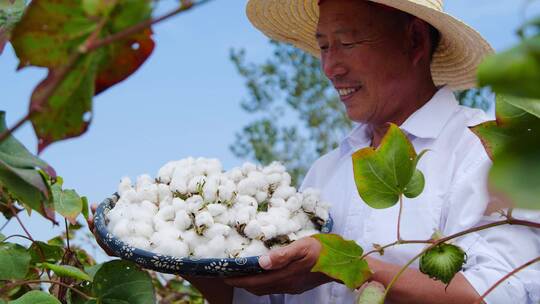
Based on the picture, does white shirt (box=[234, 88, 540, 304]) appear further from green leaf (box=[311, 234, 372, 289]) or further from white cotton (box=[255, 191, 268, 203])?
green leaf (box=[311, 234, 372, 289])

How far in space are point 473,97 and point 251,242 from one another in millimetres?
4447

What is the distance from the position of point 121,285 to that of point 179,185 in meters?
0.24

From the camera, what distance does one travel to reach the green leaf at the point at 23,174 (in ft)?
1.62

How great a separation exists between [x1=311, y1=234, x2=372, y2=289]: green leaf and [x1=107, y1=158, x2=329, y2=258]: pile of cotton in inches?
16.1

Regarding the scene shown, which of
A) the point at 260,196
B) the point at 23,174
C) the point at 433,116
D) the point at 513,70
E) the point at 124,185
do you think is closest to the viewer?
the point at 513,70

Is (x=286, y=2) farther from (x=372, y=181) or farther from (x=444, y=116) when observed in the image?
(x=372, y=181)

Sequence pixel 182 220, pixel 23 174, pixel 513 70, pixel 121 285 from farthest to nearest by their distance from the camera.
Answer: pixel 182 220
pixel 121 285
pixel 23 174
pixel 513 70

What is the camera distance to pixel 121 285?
102 centimetres

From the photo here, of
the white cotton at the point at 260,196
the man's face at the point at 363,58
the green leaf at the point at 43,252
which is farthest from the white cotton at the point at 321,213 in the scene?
the green leaf at the point at 43,252

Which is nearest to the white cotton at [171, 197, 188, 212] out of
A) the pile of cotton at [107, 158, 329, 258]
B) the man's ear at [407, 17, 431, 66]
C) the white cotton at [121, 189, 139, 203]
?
the pile of cotton at [107, 158, 329, 258]

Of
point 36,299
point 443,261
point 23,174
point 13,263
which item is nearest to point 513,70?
point 23,174

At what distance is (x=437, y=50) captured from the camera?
180cm

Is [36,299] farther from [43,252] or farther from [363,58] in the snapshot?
[363,58]

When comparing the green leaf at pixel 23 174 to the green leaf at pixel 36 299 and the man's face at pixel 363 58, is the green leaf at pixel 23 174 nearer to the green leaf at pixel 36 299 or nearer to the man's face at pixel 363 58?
the green leaf at pixel 36 299
